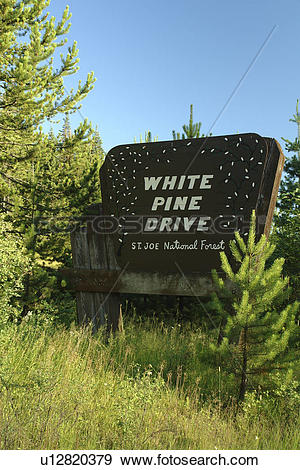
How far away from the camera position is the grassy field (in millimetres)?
3557

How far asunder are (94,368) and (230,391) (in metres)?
1.98

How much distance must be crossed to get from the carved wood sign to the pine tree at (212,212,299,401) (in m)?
1.93

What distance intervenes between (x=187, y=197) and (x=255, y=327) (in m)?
2.98

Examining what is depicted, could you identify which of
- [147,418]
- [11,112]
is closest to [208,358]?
[147,418]

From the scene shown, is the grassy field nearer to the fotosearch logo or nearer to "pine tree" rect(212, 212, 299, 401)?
"pine tree" rect(212, 212, 299, 401)

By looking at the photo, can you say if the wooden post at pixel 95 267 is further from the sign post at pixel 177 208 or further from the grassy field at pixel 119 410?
the grassy field at pixel 119 410

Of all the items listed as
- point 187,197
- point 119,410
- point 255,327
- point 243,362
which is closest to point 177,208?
point 187,197

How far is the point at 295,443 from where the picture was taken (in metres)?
3.77

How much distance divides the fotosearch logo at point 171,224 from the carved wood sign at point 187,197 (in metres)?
0.02

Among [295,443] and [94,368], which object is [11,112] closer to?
[94,368]

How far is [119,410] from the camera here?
156 inches

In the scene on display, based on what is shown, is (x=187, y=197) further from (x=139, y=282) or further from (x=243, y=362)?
(x=243, y=362)

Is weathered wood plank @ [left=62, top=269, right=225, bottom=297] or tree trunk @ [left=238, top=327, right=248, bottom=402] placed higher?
weathered wood plank @ [left=62, top=269, right=225, bottom=297]

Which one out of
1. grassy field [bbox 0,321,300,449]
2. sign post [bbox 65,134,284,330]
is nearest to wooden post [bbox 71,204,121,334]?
sign post [bbox 65,134,284,330]
